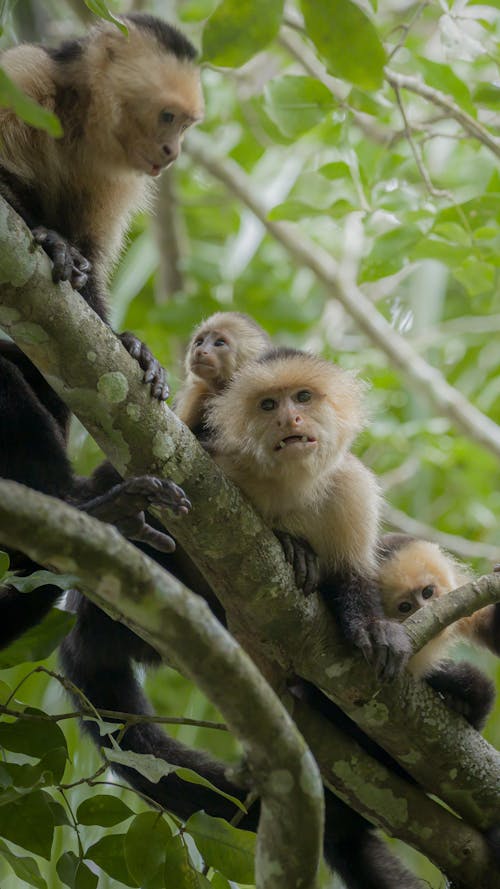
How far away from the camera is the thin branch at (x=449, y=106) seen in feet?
11.8

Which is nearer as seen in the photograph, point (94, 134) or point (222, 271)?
point (94, 134)

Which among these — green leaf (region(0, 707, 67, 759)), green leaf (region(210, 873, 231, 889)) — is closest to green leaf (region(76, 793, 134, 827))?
green leaf (region(0, 707, 67, 759))

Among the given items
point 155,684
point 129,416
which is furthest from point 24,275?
point 155,684

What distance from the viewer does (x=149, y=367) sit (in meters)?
2.71

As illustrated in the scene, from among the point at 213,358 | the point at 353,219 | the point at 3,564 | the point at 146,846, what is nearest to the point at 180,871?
the point at 146,846

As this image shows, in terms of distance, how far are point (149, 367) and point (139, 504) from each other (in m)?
0.36

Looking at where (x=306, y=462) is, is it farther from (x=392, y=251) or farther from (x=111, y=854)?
(x=111, y=854)

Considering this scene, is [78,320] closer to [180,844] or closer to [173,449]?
[173,449]

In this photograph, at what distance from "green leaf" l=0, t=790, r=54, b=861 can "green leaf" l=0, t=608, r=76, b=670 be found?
12.8 inches

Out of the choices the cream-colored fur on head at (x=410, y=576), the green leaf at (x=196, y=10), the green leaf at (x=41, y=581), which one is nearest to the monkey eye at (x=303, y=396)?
the cream-colored fur on head at (x=410, y=576)

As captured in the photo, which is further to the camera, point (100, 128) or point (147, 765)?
point (100, 128)

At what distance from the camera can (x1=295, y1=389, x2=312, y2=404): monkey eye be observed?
3452 mm

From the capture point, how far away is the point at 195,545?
2699mm

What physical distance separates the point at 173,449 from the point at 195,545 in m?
0.27
